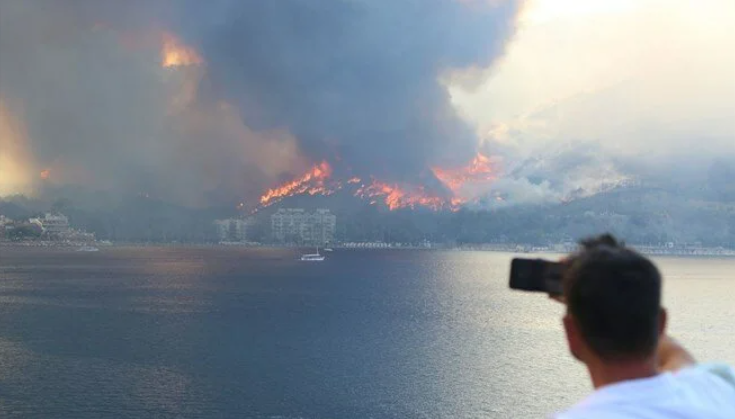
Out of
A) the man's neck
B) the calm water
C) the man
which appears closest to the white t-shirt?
the man

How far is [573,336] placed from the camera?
2.09 meters

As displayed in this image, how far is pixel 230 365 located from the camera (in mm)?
50719

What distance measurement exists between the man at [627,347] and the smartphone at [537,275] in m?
0.05

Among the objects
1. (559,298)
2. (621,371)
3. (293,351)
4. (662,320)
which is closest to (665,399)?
(621,371)

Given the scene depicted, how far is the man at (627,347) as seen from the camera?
1.81 meters

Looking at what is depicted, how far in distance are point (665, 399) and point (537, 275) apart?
1.72 feet

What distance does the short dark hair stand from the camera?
197 centimetres

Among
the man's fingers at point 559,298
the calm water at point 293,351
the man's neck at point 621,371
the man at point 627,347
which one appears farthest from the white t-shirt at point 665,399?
the calm water at point 293,351

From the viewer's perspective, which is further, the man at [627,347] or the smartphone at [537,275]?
the smartphone at [537,275]

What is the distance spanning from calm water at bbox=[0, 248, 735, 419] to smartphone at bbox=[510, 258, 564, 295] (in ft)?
118

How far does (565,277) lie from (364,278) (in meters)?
139

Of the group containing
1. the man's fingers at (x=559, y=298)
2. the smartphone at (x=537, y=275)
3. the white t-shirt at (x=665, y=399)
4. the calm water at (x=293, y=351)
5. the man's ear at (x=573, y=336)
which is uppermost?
the smartphone at (x=537, y=275)

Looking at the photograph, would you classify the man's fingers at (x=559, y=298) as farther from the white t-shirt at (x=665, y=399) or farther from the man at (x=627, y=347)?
the white t-shirt at (x=665, y=399)

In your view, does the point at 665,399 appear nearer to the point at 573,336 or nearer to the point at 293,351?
the point at 573,336
